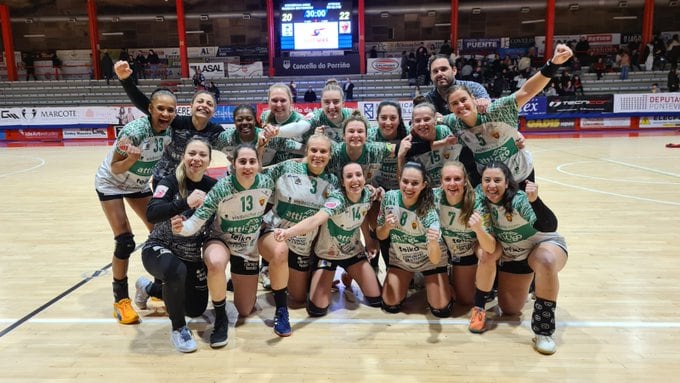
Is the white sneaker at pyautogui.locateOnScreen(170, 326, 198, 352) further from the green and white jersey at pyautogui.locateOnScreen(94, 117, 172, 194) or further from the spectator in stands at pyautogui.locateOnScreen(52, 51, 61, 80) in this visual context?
the spectator in stands at pyautogui.locateOnScreen(52, 51, 61, 80)

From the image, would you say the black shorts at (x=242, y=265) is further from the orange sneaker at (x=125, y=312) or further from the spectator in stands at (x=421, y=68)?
the spectator in stands at (x=421, y=68)

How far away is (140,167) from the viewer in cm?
365

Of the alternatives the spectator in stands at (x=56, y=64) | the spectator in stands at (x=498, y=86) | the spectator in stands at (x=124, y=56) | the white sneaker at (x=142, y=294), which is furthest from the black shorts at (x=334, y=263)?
the spectator in stands at (x=56, y=64)

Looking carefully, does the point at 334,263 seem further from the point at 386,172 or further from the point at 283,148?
the point at 283,148

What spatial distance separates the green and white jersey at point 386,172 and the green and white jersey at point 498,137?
637 mm

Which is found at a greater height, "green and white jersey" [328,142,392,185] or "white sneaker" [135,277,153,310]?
"green and white jersey" [328,142,392,185]

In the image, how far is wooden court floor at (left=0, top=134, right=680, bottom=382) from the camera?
278 cm

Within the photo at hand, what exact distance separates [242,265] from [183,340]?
2.21 feet

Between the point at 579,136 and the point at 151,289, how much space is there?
15939 mm

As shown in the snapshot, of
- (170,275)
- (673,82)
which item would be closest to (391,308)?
(170,275)

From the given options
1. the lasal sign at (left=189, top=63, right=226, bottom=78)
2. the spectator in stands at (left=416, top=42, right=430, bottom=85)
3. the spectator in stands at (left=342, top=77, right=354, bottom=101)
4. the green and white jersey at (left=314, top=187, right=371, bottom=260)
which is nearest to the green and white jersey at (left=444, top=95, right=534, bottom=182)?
the green and white jersey at (left=314, top=187, right=371, bottom=260)

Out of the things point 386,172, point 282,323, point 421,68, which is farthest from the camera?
point 421,68

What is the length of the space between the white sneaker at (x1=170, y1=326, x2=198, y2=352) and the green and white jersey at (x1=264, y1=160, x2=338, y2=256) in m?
1.03

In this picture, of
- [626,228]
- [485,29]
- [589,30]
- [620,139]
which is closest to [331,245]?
[626,228]
